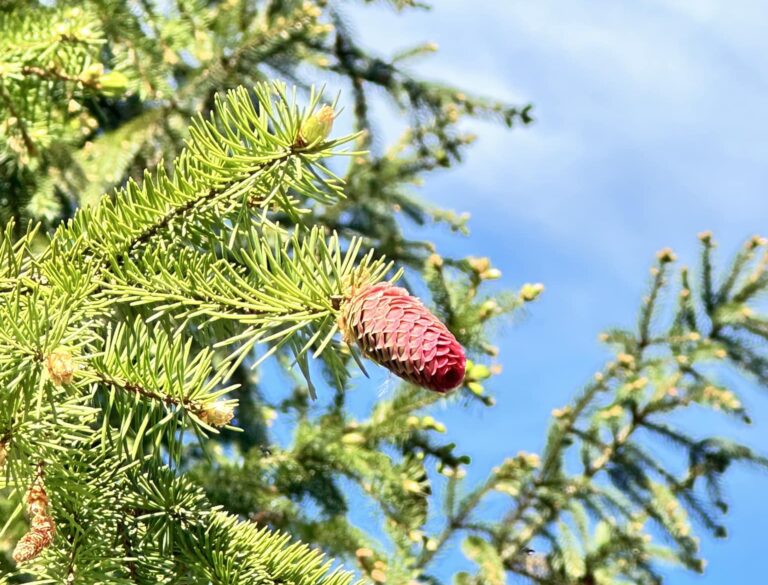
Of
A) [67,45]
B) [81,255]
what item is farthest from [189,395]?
[67,45]

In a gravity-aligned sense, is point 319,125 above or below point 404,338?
above

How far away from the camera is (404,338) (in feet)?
2.74

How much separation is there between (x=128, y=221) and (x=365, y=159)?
114 inches

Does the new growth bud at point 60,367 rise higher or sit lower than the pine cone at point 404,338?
lower

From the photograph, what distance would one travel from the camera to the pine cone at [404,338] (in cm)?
82

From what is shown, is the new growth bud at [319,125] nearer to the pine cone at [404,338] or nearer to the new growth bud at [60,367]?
the pine cone at [404,338]

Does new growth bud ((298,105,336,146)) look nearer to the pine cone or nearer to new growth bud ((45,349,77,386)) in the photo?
the pine cone

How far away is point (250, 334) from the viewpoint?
0.90m

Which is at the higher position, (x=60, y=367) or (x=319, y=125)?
(x=319, y=125)

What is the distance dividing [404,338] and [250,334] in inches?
6.6

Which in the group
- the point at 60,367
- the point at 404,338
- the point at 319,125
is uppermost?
the point at 319,125

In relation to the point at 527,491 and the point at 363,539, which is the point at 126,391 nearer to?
the point at 363,539

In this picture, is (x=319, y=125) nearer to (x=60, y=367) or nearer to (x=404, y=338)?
(x=404, y=338)

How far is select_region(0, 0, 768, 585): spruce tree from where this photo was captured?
92 centimetres
